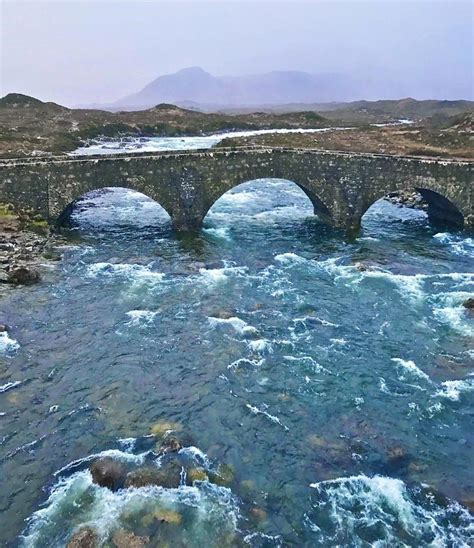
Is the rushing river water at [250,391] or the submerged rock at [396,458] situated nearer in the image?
the rushing river water at [250,391]

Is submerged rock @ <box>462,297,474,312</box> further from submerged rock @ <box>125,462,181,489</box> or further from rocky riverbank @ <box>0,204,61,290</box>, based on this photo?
rocky riverbank @ <box>0,204,61,290</box>

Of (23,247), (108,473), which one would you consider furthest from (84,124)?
(108,473)

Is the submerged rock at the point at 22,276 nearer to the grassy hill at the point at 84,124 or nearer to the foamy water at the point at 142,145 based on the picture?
the grassy hill at the point at 84,124

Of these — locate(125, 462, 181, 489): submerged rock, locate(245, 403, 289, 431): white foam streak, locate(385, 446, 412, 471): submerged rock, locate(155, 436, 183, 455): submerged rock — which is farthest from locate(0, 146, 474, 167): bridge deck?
locate(385, 446, 412, 471): submerged rock

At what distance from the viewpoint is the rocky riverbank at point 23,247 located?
102ft

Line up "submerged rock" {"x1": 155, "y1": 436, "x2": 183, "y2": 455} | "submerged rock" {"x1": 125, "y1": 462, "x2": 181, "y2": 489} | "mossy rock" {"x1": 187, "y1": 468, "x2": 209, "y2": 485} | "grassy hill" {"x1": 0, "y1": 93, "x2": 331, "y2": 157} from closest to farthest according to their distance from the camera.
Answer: "submerged rock" {"x1": 125, "y1": 462, "x2": 181, "y2": 489} < "mossy rock" {"x1": 187, "y1": 468, "x2": 209, "y2": 485} < "submerged rock" {"x1": 155, "y1": 436, "x2": 183, "y2": 455} < "grassy hill" {"x1": 0, "y1": 93, "x2": 331, "y2": 157}

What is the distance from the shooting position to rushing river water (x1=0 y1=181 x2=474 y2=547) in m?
16.1

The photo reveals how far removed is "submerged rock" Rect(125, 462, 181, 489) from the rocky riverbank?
17.1m

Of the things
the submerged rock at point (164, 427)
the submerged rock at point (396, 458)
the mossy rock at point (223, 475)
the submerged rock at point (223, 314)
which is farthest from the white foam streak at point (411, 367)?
the submerged rock at point (164, 427)

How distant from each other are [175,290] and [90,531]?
17226 mm

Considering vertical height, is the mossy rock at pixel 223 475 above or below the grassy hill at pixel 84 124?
below

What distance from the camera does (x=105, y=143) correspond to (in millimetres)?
80625

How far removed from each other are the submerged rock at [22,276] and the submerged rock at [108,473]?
16.0 m

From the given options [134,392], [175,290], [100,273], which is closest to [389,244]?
[175,290]
